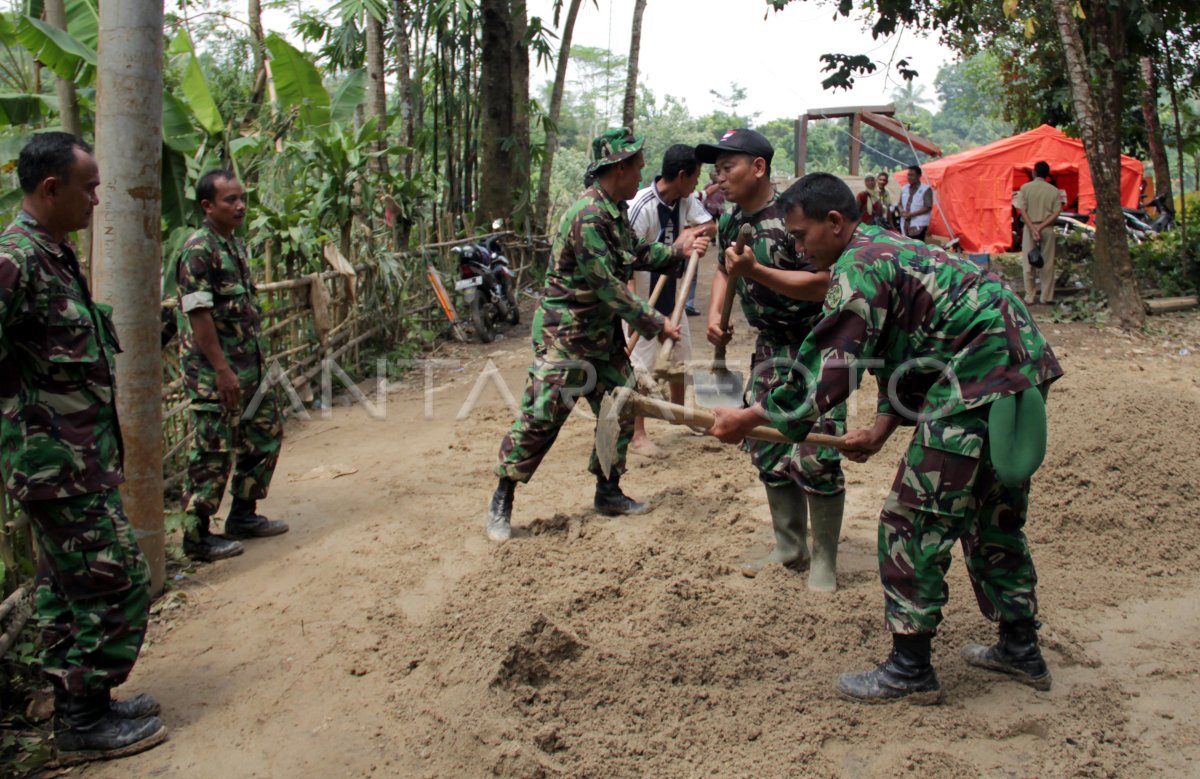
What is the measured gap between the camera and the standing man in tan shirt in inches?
440

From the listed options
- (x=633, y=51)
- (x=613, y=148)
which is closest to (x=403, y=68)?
(x=633, y=51)

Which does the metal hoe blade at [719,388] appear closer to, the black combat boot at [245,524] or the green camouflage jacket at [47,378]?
the black combat boot at [245,524]

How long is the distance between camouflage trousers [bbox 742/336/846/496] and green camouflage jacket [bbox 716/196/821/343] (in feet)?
0.25

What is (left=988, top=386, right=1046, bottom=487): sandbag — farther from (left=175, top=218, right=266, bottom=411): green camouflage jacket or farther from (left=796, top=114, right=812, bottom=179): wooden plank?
(left=796, top=114, right=812, bottom=179): wooden plank

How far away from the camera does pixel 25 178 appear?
283 centimetres

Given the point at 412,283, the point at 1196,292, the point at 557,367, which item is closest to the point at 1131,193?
the point at 1196,292

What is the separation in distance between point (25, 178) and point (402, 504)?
2.78 m

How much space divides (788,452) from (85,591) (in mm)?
2607

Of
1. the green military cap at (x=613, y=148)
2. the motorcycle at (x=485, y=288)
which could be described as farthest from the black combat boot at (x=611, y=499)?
the motorcycle at (x=485, y=288)

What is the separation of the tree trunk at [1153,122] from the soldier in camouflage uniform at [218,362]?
12855mm

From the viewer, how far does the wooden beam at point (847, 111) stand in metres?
17.7

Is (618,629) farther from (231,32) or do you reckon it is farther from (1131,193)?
(1131,193)

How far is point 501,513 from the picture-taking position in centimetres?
465

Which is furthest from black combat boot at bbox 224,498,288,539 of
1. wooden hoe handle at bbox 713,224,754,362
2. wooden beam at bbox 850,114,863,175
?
wooden beam at bbox 850,114,863,175
